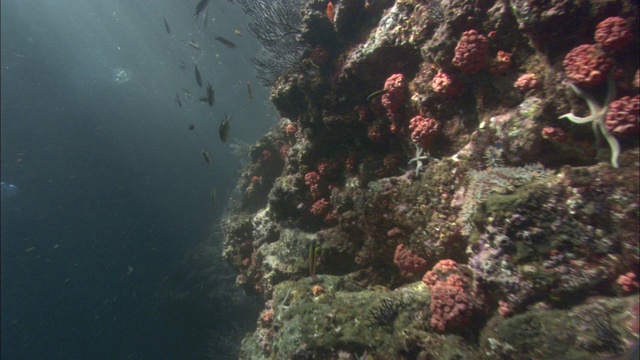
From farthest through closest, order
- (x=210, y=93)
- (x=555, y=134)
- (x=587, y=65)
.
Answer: (x=210, y=93) < (x=555, y=134) < (x=587, y=65)

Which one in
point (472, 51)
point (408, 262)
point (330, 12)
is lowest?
point (408, 262)

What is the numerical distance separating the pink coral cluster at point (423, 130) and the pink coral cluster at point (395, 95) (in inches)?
21.2

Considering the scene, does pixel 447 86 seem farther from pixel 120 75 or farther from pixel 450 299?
pixel 120 75

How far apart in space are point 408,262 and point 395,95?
9.20 ft

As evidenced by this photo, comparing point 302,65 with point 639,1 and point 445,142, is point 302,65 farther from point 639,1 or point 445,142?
point 639,1

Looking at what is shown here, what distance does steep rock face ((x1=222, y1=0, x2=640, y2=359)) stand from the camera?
8.42 feet

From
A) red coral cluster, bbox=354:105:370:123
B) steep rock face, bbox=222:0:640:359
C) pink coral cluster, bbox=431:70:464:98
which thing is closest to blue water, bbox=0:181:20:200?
steep rock face, bbox=222:0:640:359

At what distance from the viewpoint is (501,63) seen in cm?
391

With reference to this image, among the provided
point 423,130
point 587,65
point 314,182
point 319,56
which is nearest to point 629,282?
point 587,65

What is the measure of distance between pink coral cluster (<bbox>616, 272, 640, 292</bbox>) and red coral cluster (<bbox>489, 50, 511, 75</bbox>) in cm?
266

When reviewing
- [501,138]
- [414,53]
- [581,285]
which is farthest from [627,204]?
[414,53]

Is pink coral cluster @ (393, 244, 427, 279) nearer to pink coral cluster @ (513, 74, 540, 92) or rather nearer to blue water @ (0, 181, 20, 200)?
pink coral cluster @ (513, 74, 540, 92)

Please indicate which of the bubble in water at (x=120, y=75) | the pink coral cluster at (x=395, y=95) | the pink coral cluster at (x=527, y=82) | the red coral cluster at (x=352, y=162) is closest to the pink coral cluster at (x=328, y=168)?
the red coral cluster at (x=352, y=162)

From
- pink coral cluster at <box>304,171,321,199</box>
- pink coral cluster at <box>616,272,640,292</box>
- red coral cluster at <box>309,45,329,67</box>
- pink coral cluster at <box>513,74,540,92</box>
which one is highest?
red coral cluster at <box>309,45,329,67</box>
